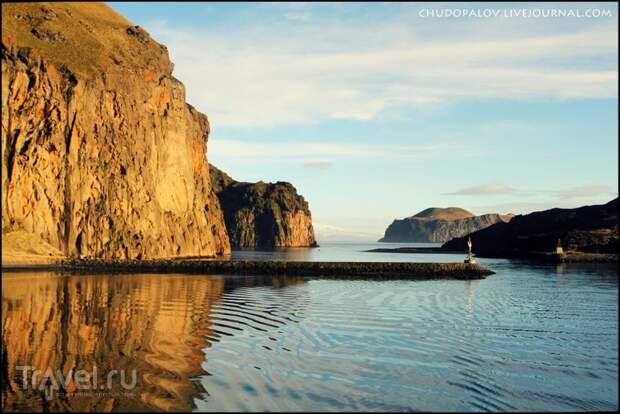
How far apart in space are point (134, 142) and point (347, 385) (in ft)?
306

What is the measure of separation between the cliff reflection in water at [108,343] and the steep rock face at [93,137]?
43.4 m

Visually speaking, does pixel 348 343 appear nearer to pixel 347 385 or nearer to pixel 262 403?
pixel 347 385

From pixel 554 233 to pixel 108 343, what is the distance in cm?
14493

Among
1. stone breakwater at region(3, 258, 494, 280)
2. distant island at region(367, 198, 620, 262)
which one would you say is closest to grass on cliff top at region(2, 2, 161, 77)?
stone breakwater at region(3, 258, 494, 280)

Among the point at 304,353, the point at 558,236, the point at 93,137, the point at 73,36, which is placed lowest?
the point at 304,353

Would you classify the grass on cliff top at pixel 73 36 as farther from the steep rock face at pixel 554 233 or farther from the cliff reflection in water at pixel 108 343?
the steep rock face at pixel 554 233

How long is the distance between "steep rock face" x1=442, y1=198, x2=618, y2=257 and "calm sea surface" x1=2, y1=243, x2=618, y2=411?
10460 centimetres

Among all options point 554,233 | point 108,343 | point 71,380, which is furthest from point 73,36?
point 554,233

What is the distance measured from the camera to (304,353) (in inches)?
904

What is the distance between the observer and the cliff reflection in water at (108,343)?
16.1 metres

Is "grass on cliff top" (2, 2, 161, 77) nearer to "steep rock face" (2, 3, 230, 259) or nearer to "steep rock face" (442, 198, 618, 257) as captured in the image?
"steep rock face" (2, 3, 230, 259)

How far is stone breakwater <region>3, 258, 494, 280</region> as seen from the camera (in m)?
77.0

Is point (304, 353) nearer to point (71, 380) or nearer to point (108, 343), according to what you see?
point (108, 343)

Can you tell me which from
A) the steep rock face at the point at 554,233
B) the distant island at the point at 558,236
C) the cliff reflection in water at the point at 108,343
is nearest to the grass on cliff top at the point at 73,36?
the cliff reflection in water at the point at 108,343
